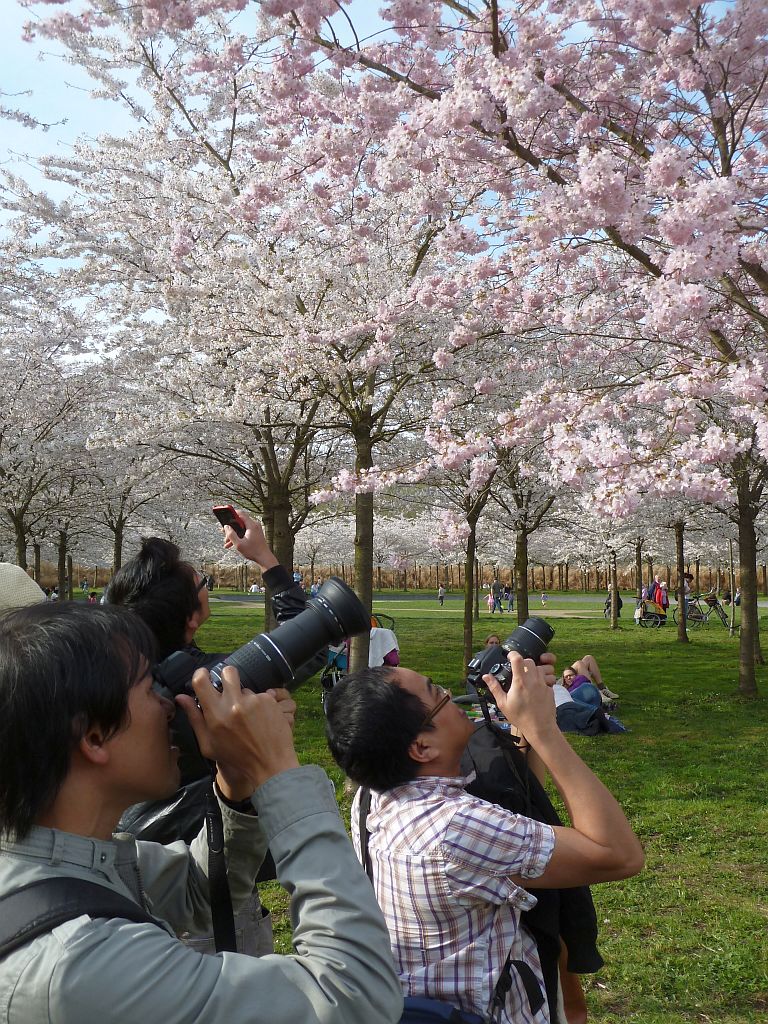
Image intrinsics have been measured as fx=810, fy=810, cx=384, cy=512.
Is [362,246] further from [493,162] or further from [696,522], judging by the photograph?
[696,522]

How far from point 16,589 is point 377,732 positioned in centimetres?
89

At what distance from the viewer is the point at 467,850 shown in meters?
1.76

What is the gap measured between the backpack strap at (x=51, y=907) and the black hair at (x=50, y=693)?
0.09 metres

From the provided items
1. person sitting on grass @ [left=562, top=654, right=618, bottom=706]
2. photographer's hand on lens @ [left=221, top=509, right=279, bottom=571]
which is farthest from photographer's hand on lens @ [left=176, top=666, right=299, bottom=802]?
person sitting on grass @ [left=562, top=654, right=618, bottom=706]

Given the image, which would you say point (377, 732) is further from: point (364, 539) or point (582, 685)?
point (582, 685)

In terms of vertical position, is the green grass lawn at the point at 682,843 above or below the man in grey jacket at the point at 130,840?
below

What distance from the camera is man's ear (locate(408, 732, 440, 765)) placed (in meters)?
1.95

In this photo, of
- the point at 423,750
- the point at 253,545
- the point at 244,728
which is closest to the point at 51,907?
the point at 244,728

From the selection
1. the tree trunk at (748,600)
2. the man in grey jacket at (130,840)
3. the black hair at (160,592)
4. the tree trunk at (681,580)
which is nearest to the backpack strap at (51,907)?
the man in grey jacket at (130,840)

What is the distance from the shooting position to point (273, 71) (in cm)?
639

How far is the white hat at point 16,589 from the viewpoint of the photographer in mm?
1799

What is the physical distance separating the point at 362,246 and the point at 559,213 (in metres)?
4.22

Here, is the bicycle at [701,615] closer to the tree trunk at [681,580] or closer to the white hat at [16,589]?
the tree trunk at [681,580]

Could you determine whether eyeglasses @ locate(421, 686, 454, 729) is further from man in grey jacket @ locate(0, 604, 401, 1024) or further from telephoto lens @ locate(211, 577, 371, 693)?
man in grey jacket @ locate(0, 604, 401, 1024)
